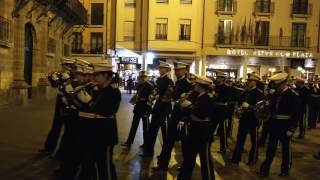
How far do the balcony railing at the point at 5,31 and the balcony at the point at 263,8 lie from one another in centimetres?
2804

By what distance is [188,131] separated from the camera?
7879 mm

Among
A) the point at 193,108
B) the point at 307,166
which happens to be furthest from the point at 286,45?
the point at 193,108

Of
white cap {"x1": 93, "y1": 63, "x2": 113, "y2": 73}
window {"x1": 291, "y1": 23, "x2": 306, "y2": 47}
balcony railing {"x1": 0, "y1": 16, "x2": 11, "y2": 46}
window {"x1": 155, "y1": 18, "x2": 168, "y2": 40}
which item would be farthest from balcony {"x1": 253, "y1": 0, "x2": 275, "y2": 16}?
white cap {"x1": 93, "y1": 63, "x2": 113, "y2": 73}

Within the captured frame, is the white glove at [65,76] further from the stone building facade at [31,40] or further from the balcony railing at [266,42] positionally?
the balcony railing at [266,42]

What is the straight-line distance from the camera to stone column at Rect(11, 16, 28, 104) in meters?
21.3

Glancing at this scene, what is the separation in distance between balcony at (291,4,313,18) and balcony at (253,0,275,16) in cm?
192

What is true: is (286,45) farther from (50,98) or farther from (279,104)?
(279,104)

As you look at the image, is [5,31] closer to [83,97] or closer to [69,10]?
[69,10]

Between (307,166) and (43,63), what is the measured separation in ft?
62.7

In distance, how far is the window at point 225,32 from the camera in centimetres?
4378

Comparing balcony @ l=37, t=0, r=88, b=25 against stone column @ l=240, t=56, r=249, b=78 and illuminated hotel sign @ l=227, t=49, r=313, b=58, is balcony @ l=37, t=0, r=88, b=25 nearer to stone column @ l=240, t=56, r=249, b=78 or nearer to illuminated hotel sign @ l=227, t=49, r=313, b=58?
illuminated hotel sign @ l=227, t=49, r=313, b=58

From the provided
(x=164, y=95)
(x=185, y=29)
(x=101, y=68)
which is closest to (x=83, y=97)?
(x=101, y=68)

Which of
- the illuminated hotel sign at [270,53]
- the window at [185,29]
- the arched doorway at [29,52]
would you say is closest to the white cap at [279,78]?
the arched doorway at [29,52]

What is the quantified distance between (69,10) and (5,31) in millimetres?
11117
